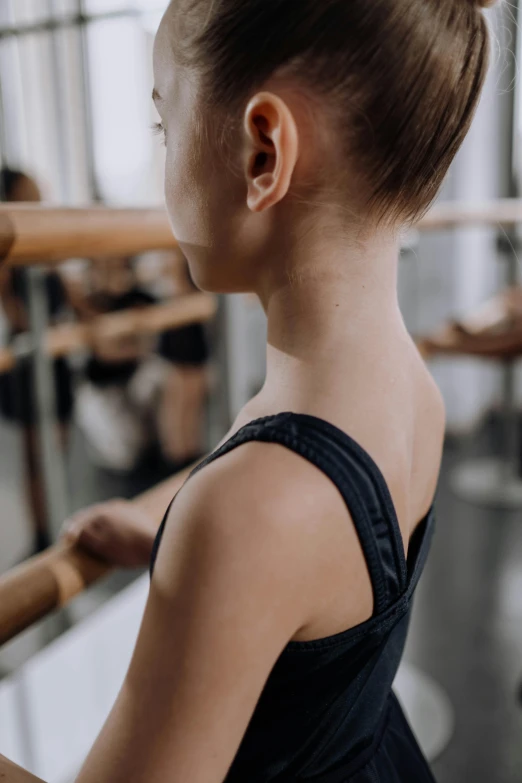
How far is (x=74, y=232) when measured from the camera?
69cm

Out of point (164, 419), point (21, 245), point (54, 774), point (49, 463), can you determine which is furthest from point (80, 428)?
point (21, 245)

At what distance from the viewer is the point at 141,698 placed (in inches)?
18.1

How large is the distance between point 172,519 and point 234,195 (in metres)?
0.23

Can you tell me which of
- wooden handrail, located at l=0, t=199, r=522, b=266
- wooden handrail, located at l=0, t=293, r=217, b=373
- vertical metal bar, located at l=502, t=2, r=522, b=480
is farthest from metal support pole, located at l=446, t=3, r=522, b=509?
wooden handrail, located at l=0, t=199, r=522, b=266

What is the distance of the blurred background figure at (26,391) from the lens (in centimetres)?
238

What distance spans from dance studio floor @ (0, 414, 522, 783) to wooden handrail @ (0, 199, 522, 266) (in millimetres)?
1263

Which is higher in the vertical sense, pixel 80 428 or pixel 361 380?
pixel 361 380

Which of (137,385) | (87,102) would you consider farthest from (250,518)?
(87,102)

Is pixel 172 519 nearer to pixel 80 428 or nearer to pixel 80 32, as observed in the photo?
pixel 80 428

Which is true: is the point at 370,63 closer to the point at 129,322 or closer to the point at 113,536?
the point at 113,536

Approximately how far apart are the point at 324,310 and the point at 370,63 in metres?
0.16

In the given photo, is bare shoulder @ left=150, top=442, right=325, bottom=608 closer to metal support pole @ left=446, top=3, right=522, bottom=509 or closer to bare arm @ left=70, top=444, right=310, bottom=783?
bare arm @ left=70, top=444, right=310, bottom=783

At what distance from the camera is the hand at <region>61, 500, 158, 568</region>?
753 millimetres

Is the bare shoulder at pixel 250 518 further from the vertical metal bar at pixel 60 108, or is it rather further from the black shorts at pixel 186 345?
the vertical metal bar at pixel 60 108
